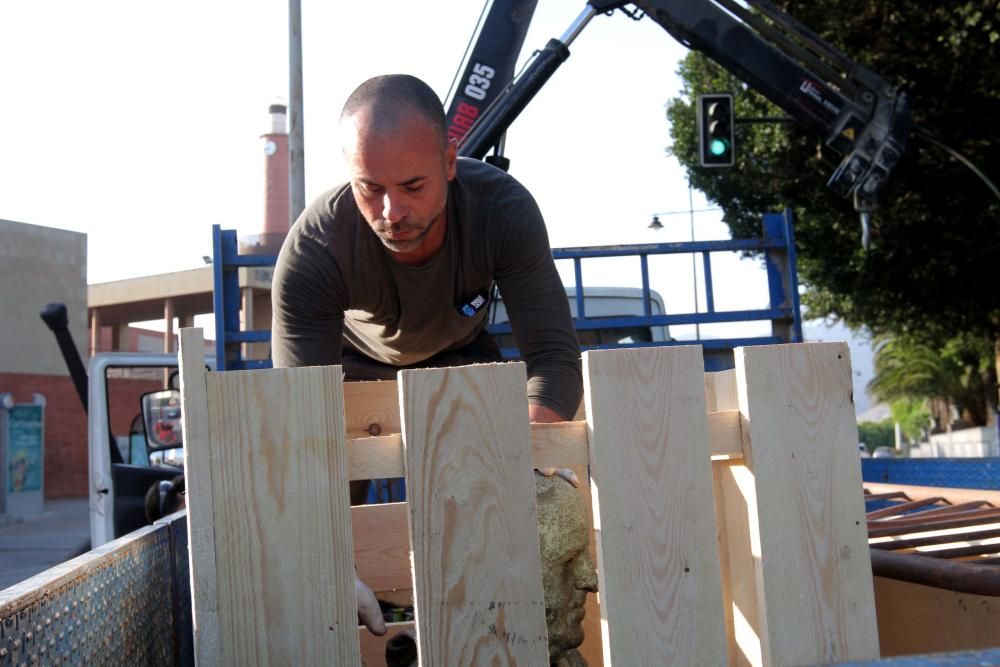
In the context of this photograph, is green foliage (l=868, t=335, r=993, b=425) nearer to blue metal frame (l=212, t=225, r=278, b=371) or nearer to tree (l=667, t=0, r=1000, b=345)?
tree (l=667, t=0, r=1000, b=345)

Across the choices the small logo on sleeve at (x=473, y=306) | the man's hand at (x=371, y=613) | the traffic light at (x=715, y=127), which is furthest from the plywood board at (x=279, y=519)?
the traffic light at (x=715, y=127)

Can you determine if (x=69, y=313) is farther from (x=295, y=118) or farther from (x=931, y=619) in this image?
(x=931, y=619)

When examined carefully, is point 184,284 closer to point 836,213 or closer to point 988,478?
point 836,213

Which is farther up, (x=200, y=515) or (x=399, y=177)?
(x=399, y=177)

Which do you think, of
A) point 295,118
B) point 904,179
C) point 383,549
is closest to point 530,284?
point 383,549

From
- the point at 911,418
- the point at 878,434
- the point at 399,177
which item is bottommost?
the point at 878,434

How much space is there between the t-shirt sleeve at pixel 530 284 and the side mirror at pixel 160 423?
3.53 meters

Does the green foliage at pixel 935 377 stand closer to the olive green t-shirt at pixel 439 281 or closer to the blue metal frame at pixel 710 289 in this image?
the blue metal frame at pixel 710 289

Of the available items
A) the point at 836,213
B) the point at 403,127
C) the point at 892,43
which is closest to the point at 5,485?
the point at 836,213

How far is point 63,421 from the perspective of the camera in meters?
23.5

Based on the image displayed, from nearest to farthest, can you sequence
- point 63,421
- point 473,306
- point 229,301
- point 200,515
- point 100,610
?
point 200,515, point 100,610, point 473,306, point 229,301, point 63,421

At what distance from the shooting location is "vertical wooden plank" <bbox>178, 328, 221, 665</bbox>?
5.26ft

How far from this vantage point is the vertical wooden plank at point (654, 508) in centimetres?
169

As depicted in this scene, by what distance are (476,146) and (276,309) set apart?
4951mm
